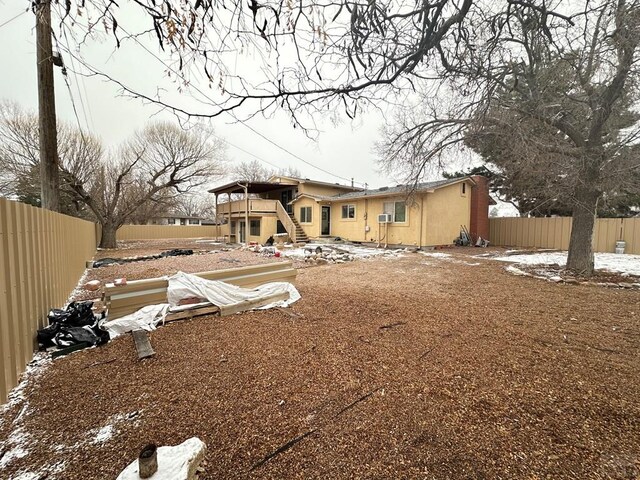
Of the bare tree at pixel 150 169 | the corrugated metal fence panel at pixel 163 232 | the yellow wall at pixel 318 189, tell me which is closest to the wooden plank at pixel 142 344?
the bare tree at pixel 150 169

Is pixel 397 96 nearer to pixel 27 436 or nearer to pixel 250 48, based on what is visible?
pixel 250 48

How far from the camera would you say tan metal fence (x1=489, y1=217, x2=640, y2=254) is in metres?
12.1

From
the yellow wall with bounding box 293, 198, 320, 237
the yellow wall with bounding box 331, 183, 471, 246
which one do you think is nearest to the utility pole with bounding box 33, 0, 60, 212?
the yellow wall with bounding box 331, 183, 471, 246

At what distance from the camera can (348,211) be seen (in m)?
17.1

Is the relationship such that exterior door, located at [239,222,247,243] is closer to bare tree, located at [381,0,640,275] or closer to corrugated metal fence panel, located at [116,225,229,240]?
corrugated metal fence panel, located at [116,225,229,240]

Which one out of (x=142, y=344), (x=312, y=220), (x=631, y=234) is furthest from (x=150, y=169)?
(x=631, y=234)

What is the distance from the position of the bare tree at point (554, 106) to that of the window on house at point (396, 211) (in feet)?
20.2

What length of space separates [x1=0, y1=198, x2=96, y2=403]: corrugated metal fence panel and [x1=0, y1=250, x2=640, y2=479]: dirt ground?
0.31 meters

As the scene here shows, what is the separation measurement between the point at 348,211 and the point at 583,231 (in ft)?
37.3

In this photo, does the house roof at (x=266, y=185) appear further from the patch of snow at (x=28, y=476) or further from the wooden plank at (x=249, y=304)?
the patch of snow at (x=28, y=476)

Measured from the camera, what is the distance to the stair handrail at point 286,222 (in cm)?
1716

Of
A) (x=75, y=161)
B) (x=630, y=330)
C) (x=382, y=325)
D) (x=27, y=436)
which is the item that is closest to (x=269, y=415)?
(x=27, y=436)

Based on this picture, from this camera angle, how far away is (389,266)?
27.9 ft

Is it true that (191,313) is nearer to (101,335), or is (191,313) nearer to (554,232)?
(101,335)
